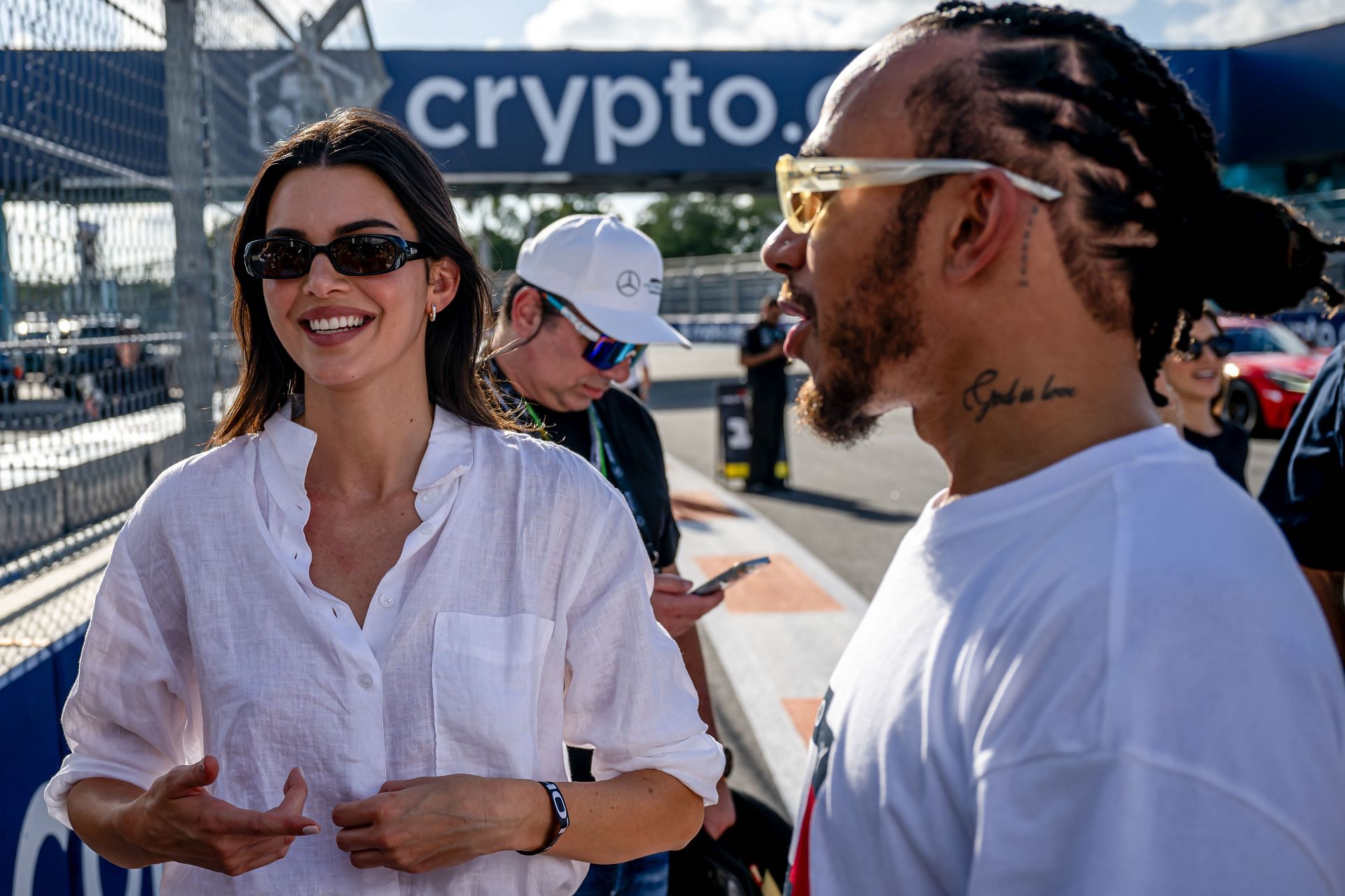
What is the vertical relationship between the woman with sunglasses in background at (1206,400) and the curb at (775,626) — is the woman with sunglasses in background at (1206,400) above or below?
above

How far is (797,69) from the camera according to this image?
65.8 ft

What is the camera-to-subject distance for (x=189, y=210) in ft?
11.0

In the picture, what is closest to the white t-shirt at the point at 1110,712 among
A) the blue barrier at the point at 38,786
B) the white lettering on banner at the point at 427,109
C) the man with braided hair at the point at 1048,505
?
the man with braided hair at the point at 1048,505

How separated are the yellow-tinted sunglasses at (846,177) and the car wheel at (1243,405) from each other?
14.6 meters

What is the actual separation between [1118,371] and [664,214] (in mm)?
96121

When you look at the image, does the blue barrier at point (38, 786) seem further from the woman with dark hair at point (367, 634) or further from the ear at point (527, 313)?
the ear at point (527, 313)

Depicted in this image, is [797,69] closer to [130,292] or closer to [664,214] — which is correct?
[130,292]

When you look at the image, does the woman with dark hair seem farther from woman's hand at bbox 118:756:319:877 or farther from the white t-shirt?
the white t-shirt

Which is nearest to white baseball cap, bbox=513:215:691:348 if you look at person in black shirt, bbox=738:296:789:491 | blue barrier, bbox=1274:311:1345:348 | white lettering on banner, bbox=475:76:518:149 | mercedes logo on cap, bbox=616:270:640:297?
mercedes logo on cap, bbox=616:270:640:297

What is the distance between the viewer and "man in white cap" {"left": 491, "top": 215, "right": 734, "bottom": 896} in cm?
270

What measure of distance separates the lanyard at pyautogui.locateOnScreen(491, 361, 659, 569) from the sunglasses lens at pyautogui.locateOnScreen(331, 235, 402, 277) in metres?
0.73

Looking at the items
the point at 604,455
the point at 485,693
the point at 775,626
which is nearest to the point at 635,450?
the point at 604,455

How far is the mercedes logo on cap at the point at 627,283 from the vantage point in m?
2.89

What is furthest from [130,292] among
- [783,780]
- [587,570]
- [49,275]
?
[783,780]
